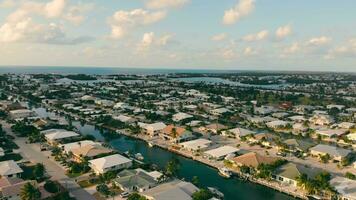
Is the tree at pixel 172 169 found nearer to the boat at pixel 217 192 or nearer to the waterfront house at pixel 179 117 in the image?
the boat at pixel 217 192

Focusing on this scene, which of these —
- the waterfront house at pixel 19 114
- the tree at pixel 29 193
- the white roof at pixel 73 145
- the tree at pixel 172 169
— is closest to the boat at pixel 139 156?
the white roof at pixel 73 145

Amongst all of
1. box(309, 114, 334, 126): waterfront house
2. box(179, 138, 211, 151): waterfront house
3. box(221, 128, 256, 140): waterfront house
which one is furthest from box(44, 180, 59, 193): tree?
box(309, 114, 334, 126): waterfront house

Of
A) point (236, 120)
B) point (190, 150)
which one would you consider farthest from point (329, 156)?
point (236, 120)

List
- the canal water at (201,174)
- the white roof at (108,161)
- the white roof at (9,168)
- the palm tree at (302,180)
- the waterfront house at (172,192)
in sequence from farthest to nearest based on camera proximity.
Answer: the white roof at (108,161), the white roof at (9,168), the canal water at (201,174), the palm tree at (302,180), the waterfront house at (172,192)

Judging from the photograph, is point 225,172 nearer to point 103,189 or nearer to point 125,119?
point 103,189

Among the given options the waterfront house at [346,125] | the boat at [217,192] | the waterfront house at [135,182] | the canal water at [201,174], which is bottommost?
the canal water at [201,174]

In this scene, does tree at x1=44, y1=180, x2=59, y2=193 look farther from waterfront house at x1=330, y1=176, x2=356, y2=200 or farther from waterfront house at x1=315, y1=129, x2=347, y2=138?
waterfront house at x1=315, y1=129, x2=347, y2=138
